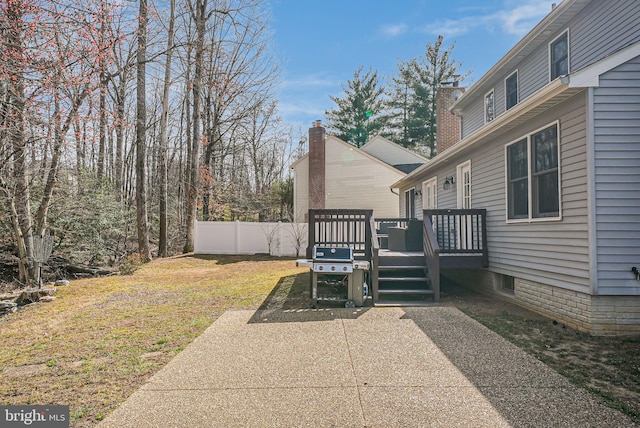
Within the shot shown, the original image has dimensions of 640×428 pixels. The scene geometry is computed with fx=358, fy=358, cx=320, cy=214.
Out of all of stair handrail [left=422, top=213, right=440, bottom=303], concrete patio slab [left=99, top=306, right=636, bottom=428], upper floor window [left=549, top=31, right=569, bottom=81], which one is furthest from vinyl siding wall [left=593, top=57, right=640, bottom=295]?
upper floor window [left=549, top=31, right=569, bottom=81]

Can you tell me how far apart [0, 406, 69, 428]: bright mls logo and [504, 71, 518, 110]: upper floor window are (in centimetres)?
1105

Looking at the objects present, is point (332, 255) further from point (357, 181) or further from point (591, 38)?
point (357, 181)

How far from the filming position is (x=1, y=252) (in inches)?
375

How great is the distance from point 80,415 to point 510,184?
22.4 feet

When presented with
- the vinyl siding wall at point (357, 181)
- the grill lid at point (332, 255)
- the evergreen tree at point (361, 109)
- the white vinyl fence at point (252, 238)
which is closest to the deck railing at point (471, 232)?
the grill lid at point (332, 255)

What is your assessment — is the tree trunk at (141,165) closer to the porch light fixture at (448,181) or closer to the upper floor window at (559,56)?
the porch light fixture at (448,181)

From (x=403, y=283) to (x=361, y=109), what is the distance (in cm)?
2472

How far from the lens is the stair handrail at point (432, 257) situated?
6.68 metres

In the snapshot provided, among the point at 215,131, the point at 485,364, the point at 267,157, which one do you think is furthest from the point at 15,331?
the point at 267,157

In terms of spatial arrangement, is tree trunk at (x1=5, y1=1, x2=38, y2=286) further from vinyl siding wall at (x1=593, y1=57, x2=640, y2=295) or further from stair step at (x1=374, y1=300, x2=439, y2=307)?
vinyl siding wall at (x1=593, y1=57, x2=640, y2=295)

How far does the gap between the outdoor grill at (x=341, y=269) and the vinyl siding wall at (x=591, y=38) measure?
225 inches

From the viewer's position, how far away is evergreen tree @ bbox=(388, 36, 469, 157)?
28.1m

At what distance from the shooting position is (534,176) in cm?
580

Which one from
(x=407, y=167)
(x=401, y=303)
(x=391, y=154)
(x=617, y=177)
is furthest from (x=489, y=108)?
(x=391, y=154)
